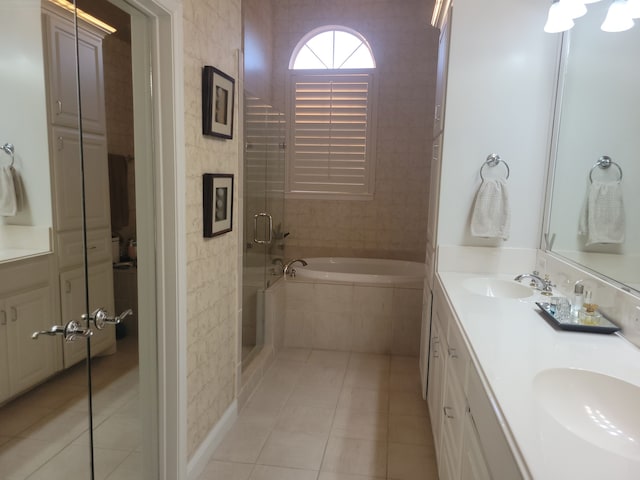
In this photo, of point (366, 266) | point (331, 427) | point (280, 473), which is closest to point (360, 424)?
point (331, 427)

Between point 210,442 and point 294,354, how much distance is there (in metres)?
1.45

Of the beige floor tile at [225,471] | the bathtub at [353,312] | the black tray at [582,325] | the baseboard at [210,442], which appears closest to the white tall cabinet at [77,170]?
the baseboard at [210,442]

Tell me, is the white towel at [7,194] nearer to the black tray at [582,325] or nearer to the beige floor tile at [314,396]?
the black tray at [582,325]

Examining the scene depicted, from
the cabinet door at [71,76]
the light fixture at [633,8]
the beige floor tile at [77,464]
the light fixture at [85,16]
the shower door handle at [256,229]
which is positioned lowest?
the beige floor tile at [77,464]

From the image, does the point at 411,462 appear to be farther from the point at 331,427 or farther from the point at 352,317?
the point at 352,317

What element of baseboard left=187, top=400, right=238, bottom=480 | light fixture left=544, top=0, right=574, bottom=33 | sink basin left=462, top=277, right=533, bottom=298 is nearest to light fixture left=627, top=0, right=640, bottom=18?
light fixture left=544, top=0, right=574, bottom=33

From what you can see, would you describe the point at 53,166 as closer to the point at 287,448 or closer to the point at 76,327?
the point at 76,327

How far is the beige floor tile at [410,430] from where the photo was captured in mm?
2492

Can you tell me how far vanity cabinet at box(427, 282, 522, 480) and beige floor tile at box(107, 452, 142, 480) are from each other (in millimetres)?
1262

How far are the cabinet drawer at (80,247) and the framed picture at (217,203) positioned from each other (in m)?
0.55

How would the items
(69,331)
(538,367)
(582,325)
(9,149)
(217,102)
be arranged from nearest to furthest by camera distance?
(9,149) → (538,367) → (69,331) → (582,325) → (217,102)

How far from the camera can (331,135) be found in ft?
15.2

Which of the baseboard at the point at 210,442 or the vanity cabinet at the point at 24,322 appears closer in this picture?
the vanity cabinet at the point at 24,322

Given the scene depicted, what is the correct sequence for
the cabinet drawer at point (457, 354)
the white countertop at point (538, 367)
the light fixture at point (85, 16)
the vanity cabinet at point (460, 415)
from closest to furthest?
1. the white countertop at point (538, 367)
2. the vanity cabinet at point (460, 415)
3. the light fixture at point (85, 16)
4. the cabinet drawer at point (457, 354)
